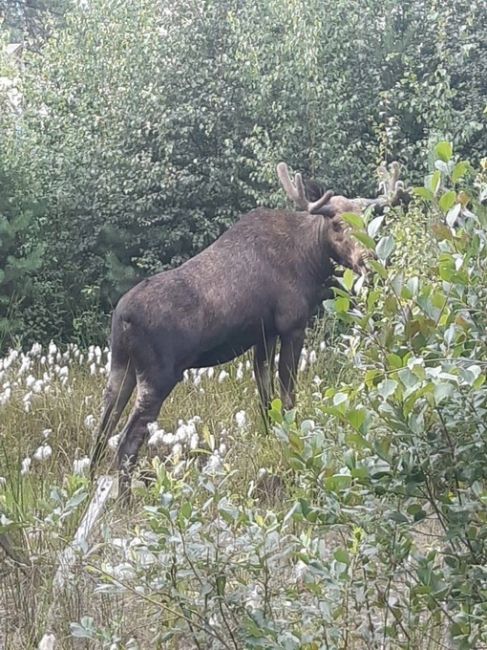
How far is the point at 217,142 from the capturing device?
11.2 meters

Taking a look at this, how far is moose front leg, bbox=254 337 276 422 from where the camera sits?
7.41 meters

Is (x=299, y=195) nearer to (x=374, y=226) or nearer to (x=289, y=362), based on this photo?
(x=289, y=362)

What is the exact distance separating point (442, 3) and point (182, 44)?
2.91 meters

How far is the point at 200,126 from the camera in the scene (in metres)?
10.9

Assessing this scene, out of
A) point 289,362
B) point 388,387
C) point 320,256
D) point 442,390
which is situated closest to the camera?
point 442,390

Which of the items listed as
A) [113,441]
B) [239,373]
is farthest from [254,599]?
[239,373]

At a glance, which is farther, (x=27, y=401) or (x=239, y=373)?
(x=239, y=373)

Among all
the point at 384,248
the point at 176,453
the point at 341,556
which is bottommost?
the point at 176,453

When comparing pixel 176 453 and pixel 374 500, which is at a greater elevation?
pixel 374 500

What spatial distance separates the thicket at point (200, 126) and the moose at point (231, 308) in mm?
3087

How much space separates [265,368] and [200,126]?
4181 mm

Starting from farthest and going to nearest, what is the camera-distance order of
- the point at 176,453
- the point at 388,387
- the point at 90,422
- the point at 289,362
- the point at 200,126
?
1. the point at 200,126
2. the point at 289,362
3. the point at 90,422
4. the point at 176,453
5. the point at 388,387

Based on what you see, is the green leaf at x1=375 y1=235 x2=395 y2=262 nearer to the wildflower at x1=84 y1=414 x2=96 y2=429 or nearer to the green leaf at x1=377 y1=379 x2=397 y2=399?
the green leaf at x1=377 y1=379 x2=397 y2=399

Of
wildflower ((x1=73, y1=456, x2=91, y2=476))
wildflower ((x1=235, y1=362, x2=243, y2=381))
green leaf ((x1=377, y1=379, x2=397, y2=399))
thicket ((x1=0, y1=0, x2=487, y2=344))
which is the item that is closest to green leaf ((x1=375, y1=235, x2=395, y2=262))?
green leaf ((x1=377, y1=379, x2=397, y2=399))
